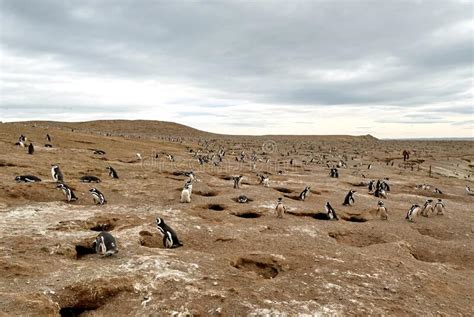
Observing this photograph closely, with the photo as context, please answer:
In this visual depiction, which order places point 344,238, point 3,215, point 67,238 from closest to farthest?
point 67,238 < point 3,215 < point 344,238

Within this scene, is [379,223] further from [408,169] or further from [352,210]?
[408,169]

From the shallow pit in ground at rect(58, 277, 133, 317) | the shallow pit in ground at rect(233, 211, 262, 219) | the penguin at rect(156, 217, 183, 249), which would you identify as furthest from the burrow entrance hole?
the shallow pit in ground at rect(233, 211, 262, 219)

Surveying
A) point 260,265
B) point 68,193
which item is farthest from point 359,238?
point 68,193

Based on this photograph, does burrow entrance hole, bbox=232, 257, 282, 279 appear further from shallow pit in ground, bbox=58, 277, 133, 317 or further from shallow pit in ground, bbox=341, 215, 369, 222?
shallow pit in ground, bbox=341, 215, 369, 222

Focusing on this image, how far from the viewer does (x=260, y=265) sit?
10492 millimetres

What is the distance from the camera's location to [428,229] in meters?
15.5

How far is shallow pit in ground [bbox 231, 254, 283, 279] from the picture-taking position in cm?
1023

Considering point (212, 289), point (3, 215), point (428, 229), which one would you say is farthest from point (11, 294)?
point (428, 229)

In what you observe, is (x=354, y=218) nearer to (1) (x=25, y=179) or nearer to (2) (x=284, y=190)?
(2) (x=284, y=190)

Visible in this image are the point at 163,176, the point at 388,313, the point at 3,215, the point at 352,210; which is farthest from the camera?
the point at 163,176

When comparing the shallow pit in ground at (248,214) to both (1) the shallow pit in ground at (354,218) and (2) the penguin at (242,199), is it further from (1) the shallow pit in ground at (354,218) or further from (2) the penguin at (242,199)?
(1) the shallow pit in ground at (354,218)

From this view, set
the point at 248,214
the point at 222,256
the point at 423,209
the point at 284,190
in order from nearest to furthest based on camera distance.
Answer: the point at 222,256
the point at 248,214
the point at 423,209
the point at 284,190

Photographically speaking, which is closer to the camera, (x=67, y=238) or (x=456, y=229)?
(x=67, y=238)

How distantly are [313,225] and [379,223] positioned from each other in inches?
129
